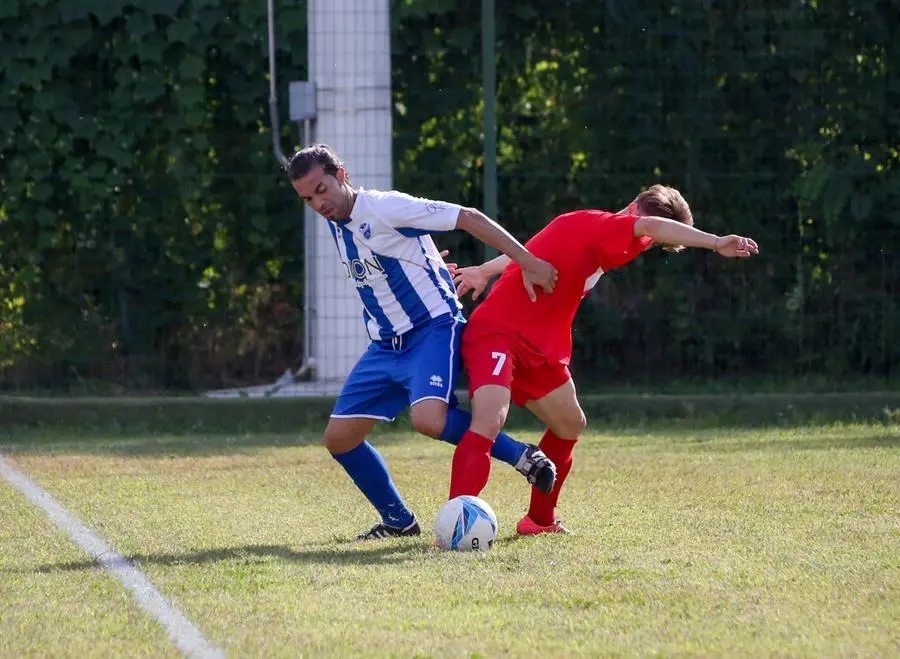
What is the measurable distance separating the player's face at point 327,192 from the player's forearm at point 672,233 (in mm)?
1140

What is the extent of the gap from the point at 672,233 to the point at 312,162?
1.41m

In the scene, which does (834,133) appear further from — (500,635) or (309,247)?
(500,635)

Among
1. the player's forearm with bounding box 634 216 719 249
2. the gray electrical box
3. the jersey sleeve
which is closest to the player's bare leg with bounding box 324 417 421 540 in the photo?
the jersey sleeve

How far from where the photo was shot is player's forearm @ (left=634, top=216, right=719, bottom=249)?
6156 mm

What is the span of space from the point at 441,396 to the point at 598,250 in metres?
0.88

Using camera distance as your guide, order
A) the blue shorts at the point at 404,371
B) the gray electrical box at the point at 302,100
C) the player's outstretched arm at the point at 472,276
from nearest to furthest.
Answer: the blue shorts at the point at 404,371, the player's outstretched arm at the point at 472,276, the gray electrical box at the point at 302,100

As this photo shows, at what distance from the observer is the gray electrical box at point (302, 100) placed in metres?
11.4

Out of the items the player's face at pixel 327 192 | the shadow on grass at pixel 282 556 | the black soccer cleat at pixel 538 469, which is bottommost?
the shadow on grass at pixel 282 556

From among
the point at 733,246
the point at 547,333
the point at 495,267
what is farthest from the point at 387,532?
the point at 733,246

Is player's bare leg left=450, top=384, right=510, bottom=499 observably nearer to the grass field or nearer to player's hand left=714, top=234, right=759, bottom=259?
the grass field

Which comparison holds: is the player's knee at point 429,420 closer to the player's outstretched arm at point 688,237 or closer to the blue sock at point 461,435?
the blue sock at point 461,435

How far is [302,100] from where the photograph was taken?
37.5 ft

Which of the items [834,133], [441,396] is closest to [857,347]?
[834,133]

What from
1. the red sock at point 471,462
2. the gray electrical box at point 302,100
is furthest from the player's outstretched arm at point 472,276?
the gray electrical box at point 302,100
